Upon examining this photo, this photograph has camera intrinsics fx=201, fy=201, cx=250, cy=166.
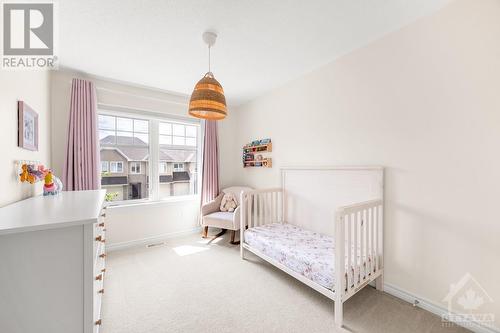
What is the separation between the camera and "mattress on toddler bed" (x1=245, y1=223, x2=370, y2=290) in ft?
5.64

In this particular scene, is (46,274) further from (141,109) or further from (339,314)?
(141,109)

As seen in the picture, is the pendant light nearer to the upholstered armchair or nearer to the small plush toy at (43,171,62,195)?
the small plush toy at (43,171,62,195)

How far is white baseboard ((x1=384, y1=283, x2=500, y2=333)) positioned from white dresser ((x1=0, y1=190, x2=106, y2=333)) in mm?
2358

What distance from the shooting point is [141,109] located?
10.3 ft

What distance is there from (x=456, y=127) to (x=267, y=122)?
2302mm

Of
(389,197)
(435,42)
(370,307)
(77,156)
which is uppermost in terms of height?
(435,42)

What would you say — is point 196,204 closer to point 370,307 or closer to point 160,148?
point 160,148

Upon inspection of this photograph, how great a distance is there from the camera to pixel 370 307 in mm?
1736

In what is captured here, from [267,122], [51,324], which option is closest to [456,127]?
[267,122]

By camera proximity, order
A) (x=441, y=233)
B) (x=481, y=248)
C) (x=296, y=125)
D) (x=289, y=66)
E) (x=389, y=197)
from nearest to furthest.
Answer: (x=481, y=248)
(x=441, y=233)
(x=389, y=197)
(x=289, y=66)
(x=296, y=125)

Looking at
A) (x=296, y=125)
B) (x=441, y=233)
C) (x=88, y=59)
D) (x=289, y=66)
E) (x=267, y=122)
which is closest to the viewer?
(x=441, y=233)

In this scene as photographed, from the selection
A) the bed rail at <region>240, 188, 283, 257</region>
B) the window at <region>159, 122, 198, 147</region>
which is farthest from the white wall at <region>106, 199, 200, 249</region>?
the bed rail at <region>240, 188, 283, 257</region>

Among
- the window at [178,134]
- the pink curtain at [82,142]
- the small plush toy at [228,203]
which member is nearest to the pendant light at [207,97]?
the pink curtain at [82,142]

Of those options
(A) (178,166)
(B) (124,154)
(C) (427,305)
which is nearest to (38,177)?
(B) (124,154)
